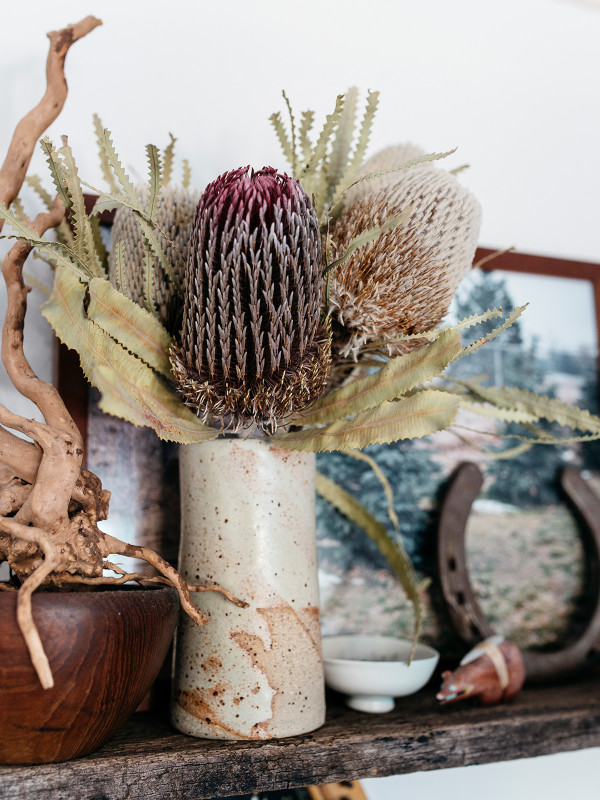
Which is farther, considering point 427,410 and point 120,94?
point 120,94

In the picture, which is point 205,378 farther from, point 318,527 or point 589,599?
point 589,599

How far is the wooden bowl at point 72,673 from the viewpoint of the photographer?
366mm

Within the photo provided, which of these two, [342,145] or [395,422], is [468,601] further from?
[342,145]

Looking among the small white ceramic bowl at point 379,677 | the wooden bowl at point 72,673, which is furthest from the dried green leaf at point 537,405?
the wooden bowl at point 72,673

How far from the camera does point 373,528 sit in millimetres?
612

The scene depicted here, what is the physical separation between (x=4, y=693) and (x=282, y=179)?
329 mm

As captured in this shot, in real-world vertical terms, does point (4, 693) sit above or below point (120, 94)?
below

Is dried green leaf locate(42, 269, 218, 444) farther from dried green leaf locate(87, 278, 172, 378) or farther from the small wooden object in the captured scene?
the small wooden object

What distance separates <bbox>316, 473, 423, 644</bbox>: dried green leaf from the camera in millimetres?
598

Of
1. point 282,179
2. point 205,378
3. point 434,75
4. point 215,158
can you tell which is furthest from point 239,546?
point 434,75

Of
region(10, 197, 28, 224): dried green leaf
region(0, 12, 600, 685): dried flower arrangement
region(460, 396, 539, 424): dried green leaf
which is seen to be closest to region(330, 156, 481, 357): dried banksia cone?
region(0, 12, 600, 685): dried flower arrangement

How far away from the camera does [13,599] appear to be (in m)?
0.37

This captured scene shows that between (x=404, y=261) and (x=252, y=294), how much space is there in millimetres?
119

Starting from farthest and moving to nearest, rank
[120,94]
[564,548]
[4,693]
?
[564,548], [120,94], [4,693]
